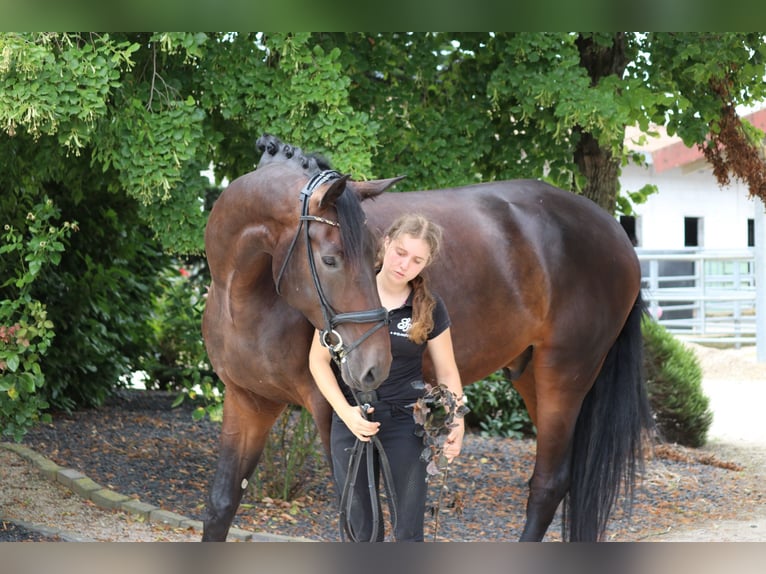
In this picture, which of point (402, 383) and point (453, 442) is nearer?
point (453, 442)

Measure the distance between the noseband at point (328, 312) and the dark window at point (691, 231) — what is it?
1753 centimetres

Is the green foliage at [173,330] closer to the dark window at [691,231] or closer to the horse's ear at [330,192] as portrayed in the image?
the horse's ear at [330,192]

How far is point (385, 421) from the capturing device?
9.05 ft

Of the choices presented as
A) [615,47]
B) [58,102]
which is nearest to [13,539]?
[58,102]

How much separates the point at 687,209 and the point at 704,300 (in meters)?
3.16

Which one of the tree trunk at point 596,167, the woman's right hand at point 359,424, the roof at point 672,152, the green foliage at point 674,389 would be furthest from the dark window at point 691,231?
the woman's right hand at point 359,424

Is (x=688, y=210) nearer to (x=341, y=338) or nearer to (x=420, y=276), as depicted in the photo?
(x=420, y=276)

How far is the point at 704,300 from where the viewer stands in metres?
15.7

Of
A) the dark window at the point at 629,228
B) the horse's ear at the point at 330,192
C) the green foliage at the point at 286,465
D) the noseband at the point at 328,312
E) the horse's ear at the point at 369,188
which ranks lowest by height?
the green foliage at the point at 286,465

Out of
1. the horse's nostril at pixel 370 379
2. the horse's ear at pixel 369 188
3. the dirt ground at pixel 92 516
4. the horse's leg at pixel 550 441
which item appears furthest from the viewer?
the dirt ground at pixel 92 516

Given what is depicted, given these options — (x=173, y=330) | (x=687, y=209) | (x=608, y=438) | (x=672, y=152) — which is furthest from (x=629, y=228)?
(x=687, y=209)

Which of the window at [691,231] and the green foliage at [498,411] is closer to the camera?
the green foliage at [498,411]

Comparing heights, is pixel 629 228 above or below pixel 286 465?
above

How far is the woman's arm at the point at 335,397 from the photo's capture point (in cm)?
256
